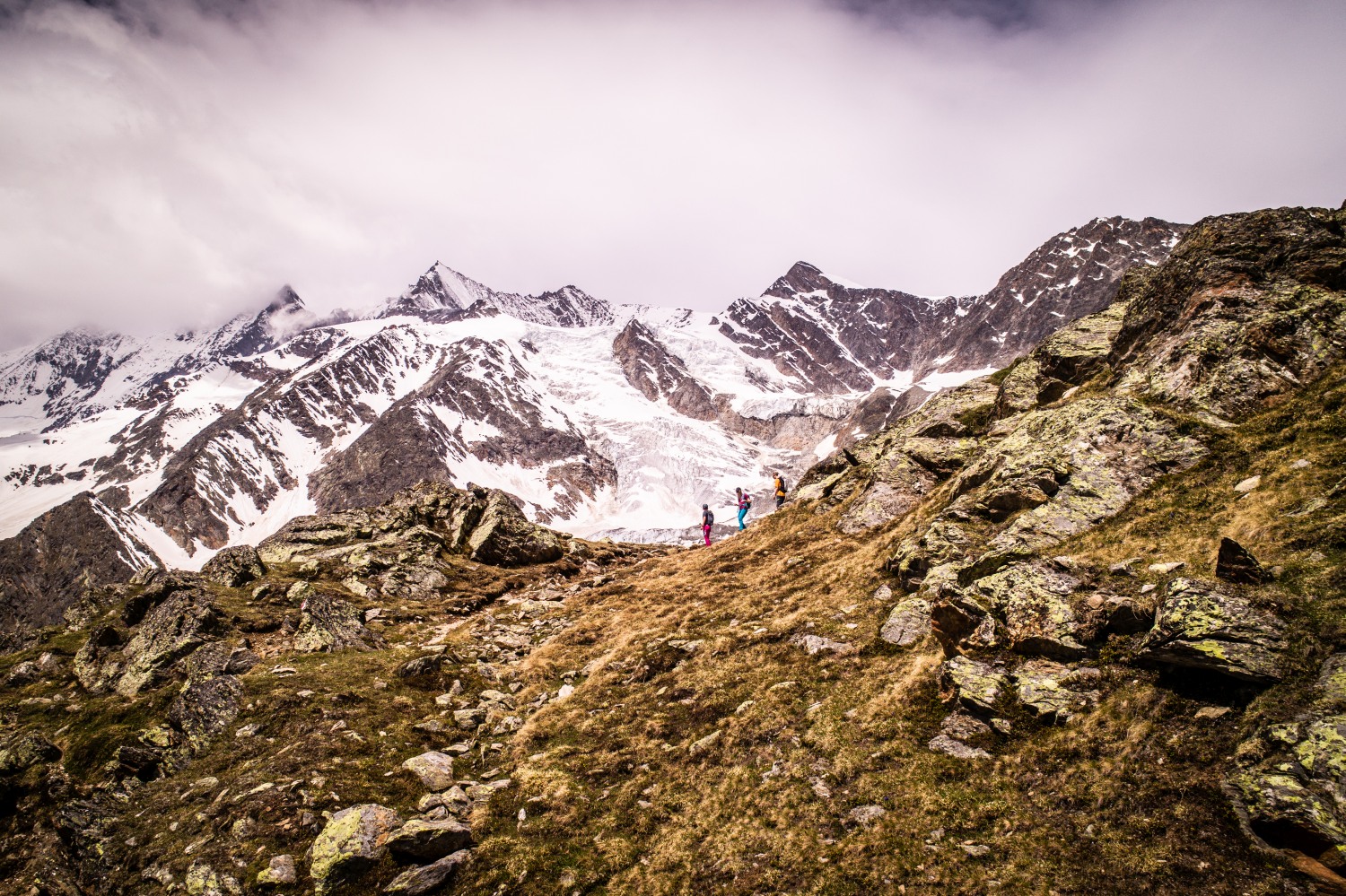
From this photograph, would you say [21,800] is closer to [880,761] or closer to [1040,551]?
[880,761]

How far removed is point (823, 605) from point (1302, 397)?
15085 mm

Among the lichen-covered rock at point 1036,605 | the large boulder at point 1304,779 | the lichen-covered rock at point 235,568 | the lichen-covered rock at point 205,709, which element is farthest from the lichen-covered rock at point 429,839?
the lichen-covered rock at point 235,568

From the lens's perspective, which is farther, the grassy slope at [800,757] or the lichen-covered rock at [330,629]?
the lichen-covered rock at [330,629]

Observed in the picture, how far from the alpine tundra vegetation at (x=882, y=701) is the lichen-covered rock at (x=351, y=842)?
0.07 m

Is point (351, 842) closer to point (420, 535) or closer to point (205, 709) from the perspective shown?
point (205, 709)

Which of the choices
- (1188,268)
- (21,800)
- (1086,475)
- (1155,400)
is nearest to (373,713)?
(21,800)

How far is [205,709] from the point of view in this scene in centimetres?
1772

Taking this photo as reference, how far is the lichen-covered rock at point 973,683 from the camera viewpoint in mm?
12125

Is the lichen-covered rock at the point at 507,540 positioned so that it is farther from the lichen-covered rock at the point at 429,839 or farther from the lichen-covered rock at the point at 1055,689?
the lichen-covered rock at the point at 1055,689

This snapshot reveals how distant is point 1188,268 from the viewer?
25375 mm

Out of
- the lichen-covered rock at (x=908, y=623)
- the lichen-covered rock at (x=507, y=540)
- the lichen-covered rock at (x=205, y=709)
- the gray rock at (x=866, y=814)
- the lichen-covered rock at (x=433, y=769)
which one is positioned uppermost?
the lichen-covered rock at (x=507, y=540)

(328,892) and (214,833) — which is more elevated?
(214,833)

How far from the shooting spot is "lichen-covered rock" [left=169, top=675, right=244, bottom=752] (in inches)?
670

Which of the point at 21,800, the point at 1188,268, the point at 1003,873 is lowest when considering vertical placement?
Result: the point at 1003,873
